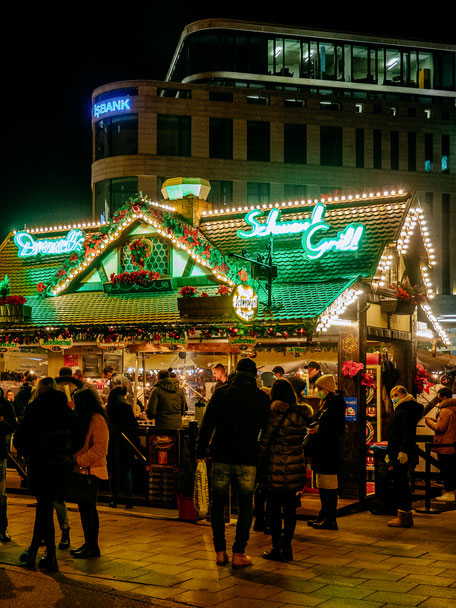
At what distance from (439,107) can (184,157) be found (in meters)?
18.8

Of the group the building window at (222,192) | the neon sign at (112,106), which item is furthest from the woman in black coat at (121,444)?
the neon sign at (112,106)

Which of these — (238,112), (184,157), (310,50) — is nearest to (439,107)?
(310,50)

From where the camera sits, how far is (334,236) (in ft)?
45.8

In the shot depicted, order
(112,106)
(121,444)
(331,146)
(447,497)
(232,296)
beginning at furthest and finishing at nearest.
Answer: (331,146) → (112,106) → (232,296) → (447,497) → (121,444)

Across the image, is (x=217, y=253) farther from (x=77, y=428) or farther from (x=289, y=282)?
(x=77, y=428)

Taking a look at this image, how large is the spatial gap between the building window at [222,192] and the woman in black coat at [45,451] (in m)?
39.3

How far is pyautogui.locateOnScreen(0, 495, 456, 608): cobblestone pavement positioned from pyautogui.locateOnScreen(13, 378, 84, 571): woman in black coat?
378 mm

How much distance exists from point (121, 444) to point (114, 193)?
36.7 m

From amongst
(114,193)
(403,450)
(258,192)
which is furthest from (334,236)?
(258,192)

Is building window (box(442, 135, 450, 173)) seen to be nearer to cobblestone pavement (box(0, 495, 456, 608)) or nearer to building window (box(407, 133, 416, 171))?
building window (box(407, 133, 416, 171))

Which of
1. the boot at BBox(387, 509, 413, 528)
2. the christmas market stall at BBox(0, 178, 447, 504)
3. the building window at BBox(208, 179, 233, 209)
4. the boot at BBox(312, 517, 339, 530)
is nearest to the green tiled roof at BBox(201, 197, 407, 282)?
the christmas market stall at BBox(0, 178, 447, 504)

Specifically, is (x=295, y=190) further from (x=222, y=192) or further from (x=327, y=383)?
(x=327, y=383)

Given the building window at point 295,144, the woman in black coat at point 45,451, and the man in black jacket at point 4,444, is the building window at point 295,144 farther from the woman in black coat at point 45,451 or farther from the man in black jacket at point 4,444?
the woman in black coat at point 45,451

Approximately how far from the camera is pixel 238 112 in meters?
47.8
